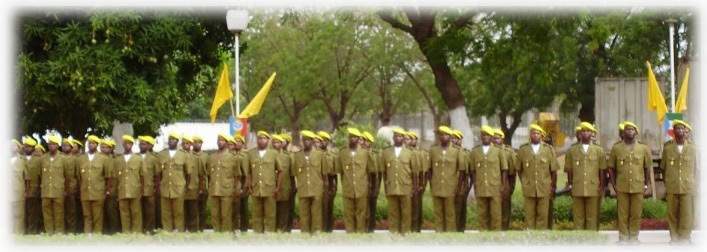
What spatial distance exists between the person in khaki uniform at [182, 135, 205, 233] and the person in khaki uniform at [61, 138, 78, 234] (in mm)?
1411

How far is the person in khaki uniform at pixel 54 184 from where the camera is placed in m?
14.1

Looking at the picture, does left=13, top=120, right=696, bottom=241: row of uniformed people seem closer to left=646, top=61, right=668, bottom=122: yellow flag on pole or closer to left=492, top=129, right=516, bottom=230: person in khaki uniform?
left=492, top=129, right=516, bottom=230: person in khaki uniform

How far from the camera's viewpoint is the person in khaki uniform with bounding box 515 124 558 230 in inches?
518

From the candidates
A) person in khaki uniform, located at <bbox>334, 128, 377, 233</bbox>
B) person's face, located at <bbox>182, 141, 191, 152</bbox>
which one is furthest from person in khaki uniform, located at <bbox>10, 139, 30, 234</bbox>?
person in khaki uniform, located at <bbox>334, 128, 377, 233</bbox>

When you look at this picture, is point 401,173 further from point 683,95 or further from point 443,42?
point 683,95

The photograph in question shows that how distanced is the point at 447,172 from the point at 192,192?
10.5ft

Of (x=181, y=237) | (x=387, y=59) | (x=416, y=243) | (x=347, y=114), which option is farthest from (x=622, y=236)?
(x=347, y=114)

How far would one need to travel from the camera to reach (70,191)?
1431 cm

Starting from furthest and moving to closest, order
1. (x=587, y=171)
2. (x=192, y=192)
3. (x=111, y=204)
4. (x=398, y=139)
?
(x=111, y=204)
(x=192, y=192)
(x=398, y=139)
(x=587, y=171)

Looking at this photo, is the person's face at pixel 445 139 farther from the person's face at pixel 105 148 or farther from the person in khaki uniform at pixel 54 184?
the person in khaki uniform at pixel 54 184

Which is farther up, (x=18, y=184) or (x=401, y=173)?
(x=401, y=173)

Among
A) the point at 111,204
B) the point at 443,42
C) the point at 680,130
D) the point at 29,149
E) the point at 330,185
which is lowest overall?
the point at 111,204

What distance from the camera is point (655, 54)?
25453 millimetres

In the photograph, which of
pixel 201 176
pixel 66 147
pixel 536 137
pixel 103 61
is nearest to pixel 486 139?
pixel 536 137
